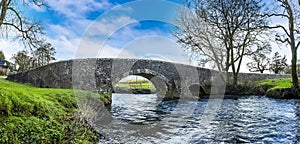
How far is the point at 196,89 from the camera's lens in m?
23.0

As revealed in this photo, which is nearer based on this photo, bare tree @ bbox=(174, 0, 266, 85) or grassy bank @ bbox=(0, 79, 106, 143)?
grassy bank @ bbox=(0, 79, 106, 143)

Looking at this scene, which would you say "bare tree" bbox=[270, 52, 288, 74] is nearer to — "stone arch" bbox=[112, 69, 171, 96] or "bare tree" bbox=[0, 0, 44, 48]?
"stone arch" bbox=[112, 69, 171, 96]

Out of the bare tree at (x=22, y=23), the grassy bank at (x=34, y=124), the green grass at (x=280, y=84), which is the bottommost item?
the grassy bank at (x=34, y=124)

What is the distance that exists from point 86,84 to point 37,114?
11.4 meters

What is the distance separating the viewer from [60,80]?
1770 centimetres

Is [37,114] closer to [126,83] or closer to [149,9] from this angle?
[149,9]

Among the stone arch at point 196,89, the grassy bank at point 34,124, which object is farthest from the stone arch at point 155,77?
the grassy bank at point 34,124

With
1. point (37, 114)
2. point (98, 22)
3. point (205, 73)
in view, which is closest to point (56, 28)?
point (98, 22)

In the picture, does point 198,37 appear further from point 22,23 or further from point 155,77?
point 22,23

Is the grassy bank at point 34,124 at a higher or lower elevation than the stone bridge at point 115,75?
lower

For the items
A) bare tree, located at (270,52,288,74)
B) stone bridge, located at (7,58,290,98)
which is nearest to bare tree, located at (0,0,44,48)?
stone bridge, located at (7,58,290,98)

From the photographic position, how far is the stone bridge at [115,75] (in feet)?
54.5

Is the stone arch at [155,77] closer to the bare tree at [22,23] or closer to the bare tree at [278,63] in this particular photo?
the bare tree at [22,23]

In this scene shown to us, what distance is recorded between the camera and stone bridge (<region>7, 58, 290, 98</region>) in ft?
54.5
